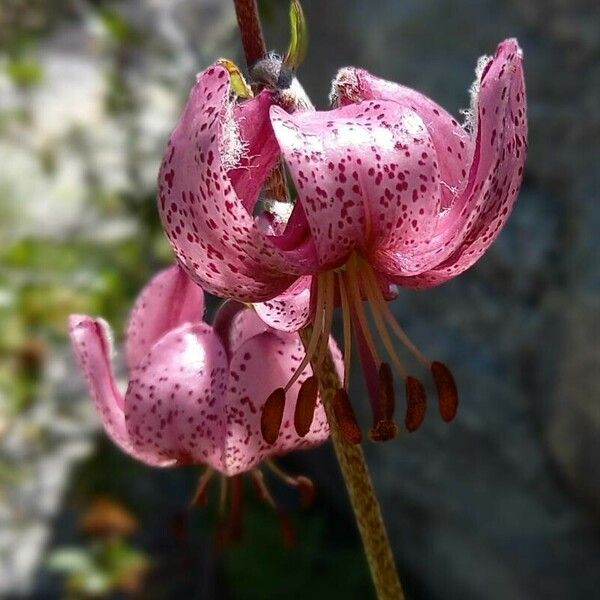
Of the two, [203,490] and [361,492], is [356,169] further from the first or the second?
[203,490]

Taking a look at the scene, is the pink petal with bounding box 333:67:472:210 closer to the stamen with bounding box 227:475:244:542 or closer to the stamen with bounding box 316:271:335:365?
the stamen with bounding box 316:271:335:365

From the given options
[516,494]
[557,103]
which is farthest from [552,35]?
[516,494]

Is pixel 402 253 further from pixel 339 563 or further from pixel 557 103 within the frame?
pixel 339 563

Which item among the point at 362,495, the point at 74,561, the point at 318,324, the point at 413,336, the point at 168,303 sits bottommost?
the point at 362,495

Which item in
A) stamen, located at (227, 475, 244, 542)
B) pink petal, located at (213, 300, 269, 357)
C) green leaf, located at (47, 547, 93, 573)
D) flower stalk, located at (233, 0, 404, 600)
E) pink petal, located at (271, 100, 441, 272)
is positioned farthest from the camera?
green leaf, located at (47, 547, 93, 573)

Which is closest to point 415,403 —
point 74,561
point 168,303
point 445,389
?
point 445,389

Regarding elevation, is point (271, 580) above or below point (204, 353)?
above

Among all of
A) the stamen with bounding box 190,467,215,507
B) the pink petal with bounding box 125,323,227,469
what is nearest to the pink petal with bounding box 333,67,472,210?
the pink petal with bounding box 125,323,227,469
